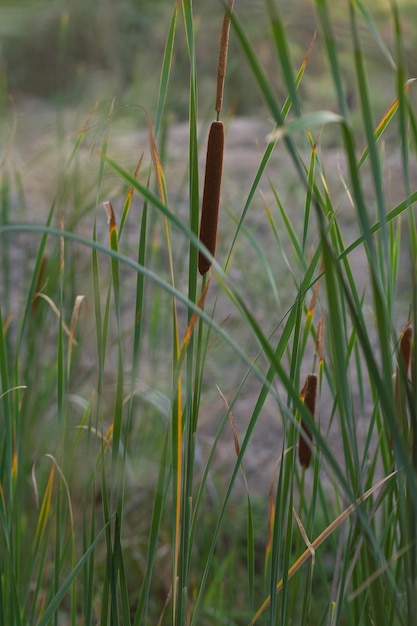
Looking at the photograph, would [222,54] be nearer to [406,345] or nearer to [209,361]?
[406,345]

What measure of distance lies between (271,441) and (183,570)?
1200 millimetres

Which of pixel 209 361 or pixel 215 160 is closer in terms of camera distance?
pixel 215 160

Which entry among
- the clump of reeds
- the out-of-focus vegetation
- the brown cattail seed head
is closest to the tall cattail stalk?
the clump of reeds

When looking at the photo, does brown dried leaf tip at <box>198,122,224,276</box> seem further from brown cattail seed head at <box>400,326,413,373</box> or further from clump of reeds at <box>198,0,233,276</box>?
brown cattail seed head at <box>400,326,413,373</box>

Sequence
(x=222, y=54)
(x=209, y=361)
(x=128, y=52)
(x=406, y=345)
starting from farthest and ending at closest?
(x=128, y=52) < (x=209, y=361) < (x=406, y=345) < (x=222, y=54)

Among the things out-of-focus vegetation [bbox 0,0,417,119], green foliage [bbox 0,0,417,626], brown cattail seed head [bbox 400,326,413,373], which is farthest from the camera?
out-of-focus vegetation [bbox 0,0,417,119]

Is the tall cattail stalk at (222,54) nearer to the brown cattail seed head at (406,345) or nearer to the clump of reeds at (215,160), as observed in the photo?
the clump of reeds at (215,160)

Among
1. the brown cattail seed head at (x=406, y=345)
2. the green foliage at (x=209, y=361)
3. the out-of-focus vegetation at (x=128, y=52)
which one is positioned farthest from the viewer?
the out-of-focus vegetation at (x=128, y=52)

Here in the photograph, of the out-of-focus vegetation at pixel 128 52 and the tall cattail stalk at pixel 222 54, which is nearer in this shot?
the tall cattail stalk at pixel 222 54

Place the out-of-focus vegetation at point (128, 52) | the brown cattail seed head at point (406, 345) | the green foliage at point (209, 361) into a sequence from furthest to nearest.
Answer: the out-of-focus vegetation at point (128, 52) → the brown cattail seed head at point (406, 345) → the green foliage at point (209, 361)

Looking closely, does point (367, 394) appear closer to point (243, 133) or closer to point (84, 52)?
point (243, 133)

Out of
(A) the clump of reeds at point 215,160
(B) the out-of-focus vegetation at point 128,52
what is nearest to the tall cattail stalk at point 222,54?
(A) the clump of reeds at point 215,160

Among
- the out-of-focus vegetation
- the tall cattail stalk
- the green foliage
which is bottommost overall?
the green foliage

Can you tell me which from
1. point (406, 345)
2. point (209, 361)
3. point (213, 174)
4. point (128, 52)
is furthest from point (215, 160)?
point (128, 52)
